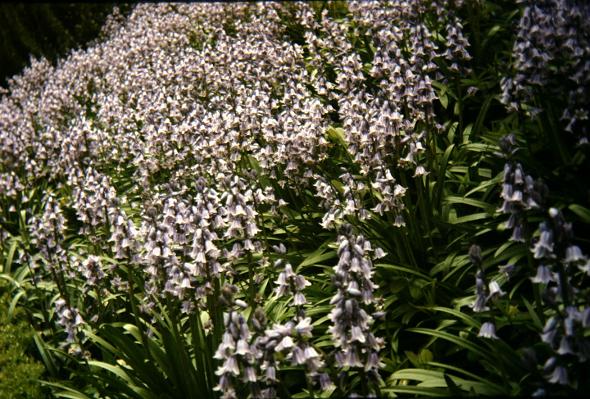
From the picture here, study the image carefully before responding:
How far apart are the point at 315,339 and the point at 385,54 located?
11.3 feet

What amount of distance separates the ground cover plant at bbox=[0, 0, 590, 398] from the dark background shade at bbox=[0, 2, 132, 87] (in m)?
10.9

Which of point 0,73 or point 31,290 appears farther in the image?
point 0,73

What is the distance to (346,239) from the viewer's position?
3.76 meters

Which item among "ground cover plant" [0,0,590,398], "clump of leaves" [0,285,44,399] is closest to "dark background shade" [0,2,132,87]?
"ground cover plant" [0,0,590,398]

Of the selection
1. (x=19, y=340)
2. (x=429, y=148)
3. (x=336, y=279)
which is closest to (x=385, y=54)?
(x=429, y=148)

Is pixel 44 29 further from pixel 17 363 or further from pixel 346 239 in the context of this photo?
pixel 346 239

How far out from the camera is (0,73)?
732 inches

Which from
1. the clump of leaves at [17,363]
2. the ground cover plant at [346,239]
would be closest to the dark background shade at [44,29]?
the ground cover plant at [346,239]

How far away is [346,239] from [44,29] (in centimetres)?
1944

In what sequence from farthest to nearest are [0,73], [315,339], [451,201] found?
[0,73] → [451,201] → [315,339]

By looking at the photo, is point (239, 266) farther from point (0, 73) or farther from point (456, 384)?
point (0, 73)

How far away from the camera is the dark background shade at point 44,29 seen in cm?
1850

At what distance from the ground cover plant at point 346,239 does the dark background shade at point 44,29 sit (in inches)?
427

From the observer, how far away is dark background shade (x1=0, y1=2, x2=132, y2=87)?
60.7 ft
